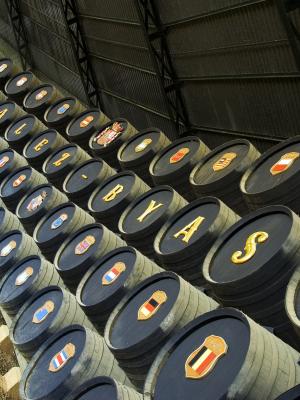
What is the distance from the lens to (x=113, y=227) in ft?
41.1

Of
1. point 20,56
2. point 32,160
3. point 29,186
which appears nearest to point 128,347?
point 29,186

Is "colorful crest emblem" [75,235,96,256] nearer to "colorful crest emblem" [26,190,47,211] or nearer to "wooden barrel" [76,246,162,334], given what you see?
"wooden barrel" [76,246,162,334]

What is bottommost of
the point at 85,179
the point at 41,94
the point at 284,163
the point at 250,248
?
the point at 85,179

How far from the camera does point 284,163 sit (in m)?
9.74

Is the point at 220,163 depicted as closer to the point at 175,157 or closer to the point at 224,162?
the point at 224,162

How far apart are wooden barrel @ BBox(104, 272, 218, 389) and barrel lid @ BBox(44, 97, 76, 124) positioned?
416 inches

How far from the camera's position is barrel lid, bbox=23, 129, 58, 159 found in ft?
55.2

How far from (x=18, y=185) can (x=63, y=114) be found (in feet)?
12.4

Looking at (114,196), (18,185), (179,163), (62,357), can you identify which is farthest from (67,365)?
(18,185)

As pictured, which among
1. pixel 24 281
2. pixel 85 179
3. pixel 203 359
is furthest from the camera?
pixel 85 179

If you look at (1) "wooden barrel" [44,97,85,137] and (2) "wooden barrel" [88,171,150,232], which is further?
(1) "wooden barrel" [44,97,85,137]

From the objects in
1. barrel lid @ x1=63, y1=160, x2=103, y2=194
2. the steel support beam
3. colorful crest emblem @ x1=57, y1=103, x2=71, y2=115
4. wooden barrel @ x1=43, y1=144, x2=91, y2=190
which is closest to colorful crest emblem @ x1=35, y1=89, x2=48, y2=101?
colorful crest emblem @ x1=57, y1=103, x2=71, y2=115

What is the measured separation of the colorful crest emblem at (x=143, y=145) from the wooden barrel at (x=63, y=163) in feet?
5.12

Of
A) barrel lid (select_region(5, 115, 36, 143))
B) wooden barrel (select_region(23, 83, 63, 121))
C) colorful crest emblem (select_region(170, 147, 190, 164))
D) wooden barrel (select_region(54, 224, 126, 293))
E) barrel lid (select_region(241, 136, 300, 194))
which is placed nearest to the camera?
barrel lid (select_region(241, 136, 300, 194))
